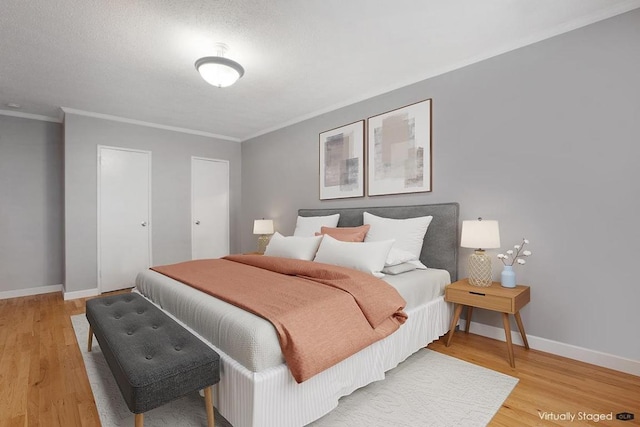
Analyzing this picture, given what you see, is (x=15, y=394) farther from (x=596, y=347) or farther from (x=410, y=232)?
(x=596, y=347)

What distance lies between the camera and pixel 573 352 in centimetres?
227

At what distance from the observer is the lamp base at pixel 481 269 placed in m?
2.43

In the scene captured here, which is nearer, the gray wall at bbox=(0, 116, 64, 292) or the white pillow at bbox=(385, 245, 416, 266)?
the white pillow at bbox=(385, 245, 416, 266)

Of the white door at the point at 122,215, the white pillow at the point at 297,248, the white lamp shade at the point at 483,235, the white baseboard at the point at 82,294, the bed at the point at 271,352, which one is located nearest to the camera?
the bed at the point at 271,352

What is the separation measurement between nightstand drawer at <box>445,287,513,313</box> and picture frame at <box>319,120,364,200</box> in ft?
5.34

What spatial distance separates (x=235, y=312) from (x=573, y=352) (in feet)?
8.16

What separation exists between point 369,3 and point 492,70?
1.34 m

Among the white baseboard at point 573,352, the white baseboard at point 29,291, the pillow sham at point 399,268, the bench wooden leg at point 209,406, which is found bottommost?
the white baseboard at point 29,291

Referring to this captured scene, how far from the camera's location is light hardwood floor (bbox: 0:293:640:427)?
1688mm

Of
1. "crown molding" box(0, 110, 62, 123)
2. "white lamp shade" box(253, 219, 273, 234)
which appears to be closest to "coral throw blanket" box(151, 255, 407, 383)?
"white lamp shade" box(253, 219, 273, 234)

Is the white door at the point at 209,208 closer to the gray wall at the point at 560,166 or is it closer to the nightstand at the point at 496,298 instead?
the gray wall at the point at 560,166

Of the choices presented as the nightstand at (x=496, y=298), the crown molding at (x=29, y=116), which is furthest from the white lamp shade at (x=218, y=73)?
the crown molding at (x=29, y=116)

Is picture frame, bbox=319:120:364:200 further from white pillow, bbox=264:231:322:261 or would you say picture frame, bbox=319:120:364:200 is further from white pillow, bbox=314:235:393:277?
white pillow, bbox=314:235:393:277

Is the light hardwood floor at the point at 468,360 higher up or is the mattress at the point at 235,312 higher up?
the mattress at the point at 235,312
